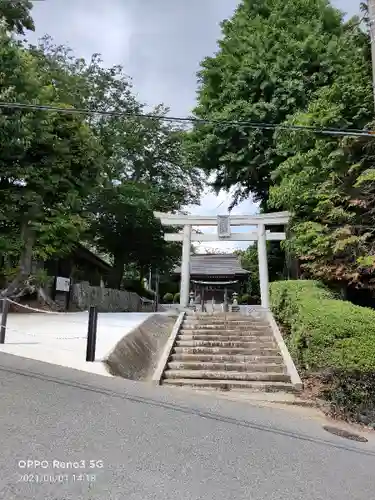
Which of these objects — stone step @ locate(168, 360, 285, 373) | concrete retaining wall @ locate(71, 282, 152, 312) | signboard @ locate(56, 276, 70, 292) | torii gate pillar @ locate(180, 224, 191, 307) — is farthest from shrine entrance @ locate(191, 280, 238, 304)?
stone step @ locate(168, 360, 285, 373)

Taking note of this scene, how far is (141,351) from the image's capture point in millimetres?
8492

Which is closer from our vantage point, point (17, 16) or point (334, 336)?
point (334, 336)

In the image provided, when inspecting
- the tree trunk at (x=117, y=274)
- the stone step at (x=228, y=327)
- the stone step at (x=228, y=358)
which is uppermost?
the tree trunk at (x=117, y=274)

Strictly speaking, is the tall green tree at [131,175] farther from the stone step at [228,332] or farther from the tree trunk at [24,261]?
the stone step at [228,332]

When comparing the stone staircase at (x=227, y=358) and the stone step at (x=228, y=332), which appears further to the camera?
the stone step at (x=228, y=332)

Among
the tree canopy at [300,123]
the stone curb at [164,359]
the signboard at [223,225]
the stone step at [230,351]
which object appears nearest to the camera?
the stone curb at [164,359]

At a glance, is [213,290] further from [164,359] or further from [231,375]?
[231,375]

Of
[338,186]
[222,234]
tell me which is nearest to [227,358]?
[338,186]

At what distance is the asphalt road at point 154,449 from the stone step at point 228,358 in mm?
3099

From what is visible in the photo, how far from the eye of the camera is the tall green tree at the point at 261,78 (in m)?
16.2

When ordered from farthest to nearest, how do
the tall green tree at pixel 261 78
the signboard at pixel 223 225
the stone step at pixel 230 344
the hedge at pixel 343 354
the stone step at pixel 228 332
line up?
1. the tall green tree at pixel 261 78
2. the signboard at pixel 223 225
3. the stone step at pixel 228 332
4. the stone step at pixel 230 344
5. the hedge at pixel 343 354

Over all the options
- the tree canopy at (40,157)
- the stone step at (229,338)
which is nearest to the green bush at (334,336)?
the stone step at (229,338)

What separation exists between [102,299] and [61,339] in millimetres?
11551

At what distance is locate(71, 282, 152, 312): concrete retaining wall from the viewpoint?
17.4 metres
